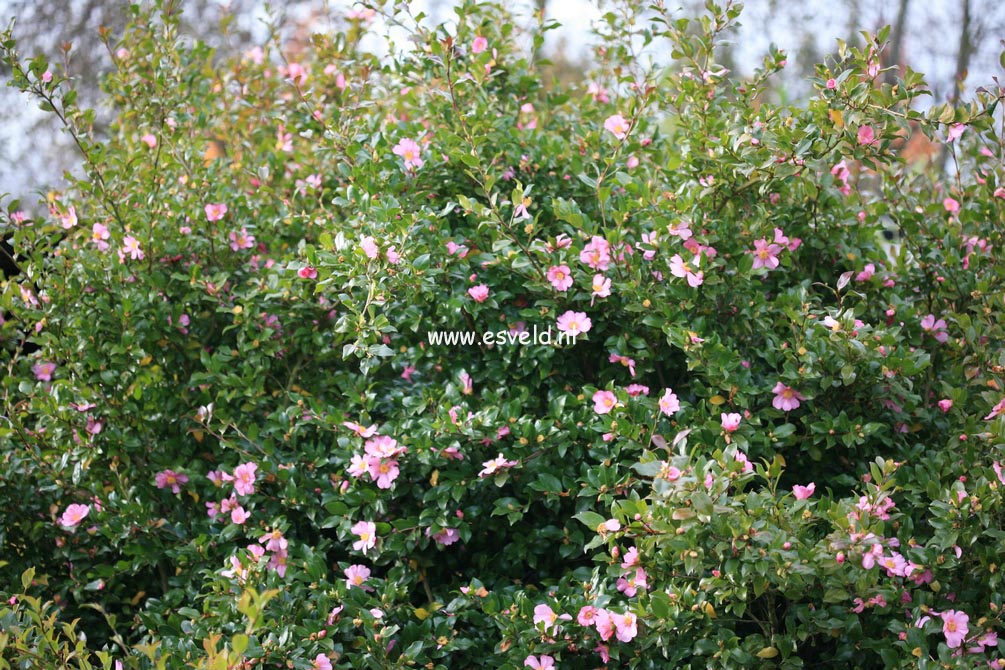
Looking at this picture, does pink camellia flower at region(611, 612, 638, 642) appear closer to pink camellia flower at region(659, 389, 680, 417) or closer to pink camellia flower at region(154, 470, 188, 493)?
pink camellia flower at region(659, 389, 680, 417)

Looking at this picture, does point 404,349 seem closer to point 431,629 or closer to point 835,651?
point 431,629

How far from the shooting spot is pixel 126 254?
7.32ft

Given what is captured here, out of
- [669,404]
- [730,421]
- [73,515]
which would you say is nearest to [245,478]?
[73,515]

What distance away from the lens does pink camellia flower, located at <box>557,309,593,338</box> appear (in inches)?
76.1

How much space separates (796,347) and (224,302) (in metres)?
1.31

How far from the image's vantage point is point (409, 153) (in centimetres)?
214

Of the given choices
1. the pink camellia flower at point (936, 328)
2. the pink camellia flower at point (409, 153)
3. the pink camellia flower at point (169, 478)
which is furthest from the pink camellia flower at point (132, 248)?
the pink camellia flower at point (936, 328)

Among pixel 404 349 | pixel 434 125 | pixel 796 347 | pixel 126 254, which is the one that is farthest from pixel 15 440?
pixel 796 347

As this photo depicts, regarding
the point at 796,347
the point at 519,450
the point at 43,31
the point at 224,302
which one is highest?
the point at 43,31

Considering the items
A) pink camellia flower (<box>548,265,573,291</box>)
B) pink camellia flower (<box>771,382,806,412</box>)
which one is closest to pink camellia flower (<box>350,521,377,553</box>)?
pink camellia flower (<box>548,265,573,291</box>)

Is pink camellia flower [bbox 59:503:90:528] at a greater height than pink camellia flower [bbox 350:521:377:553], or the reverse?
pink camellia flower [bbox 59:503:90:528]

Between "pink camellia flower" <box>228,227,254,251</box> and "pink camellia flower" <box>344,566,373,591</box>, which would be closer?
"pink camellia flower" <box>344,566,373,591</box>

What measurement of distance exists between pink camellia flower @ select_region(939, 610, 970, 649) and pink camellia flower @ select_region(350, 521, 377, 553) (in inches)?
42.5

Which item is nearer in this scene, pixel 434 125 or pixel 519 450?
pixel 519 450
